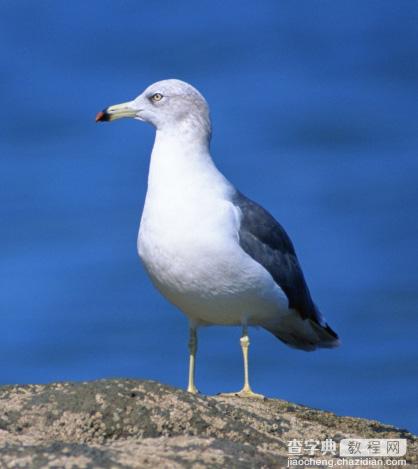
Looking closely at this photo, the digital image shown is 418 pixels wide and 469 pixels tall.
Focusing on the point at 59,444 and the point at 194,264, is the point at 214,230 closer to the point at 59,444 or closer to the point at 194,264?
the point at 194,264

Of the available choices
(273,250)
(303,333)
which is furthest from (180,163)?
(303,333)

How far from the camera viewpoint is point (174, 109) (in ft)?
24.7

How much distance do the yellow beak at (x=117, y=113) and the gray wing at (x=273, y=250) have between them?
37.5 inches

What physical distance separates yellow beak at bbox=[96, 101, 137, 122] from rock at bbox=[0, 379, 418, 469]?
2572 millimetres

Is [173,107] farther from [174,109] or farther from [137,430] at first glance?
[137,430]

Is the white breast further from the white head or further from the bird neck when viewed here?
the white head

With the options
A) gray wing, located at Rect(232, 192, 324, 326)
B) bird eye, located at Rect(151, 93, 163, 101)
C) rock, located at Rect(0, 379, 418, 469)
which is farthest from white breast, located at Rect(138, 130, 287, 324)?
rock, located at Rect(0, 379, 418, 469)

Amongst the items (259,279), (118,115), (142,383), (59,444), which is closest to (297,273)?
(259,279)

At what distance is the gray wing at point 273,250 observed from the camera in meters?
7.37

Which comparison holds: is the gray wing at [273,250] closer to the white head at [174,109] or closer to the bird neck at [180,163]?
the bird neck at [180,163]

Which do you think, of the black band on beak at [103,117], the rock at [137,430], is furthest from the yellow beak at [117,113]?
the rock at [137,430]

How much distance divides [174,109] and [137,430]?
10.5 feet

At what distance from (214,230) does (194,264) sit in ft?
0.81

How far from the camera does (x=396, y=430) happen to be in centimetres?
615
